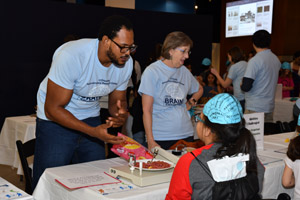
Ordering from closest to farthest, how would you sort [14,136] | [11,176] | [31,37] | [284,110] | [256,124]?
[256,124]
[14,136]
[11,176]
[284,110]
[31,37]

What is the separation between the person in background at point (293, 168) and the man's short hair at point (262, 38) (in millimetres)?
1857

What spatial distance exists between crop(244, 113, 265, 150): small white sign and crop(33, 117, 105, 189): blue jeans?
1.00m

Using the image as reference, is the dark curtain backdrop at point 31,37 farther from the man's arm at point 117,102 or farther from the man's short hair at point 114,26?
the man's short hair at point 114,26

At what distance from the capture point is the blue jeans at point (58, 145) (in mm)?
2012

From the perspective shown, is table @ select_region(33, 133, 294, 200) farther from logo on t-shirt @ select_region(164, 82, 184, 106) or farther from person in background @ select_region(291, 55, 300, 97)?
person in background @ select_region(291, 55, 300, 97)

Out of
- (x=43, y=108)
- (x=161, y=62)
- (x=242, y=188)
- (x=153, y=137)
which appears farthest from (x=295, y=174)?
(x=43, y=108)

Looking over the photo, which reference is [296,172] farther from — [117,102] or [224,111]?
[117,102]

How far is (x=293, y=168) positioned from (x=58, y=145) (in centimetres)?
129

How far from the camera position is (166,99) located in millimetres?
2549

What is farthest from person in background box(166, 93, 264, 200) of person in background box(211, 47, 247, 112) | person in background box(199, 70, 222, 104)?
person in background box(199, 70, 222, 104)

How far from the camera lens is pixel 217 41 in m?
15.8

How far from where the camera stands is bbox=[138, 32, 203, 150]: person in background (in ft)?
8.26

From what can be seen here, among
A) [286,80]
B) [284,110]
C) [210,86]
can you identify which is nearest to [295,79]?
[286,80]

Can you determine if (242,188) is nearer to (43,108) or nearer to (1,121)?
(43,108)
